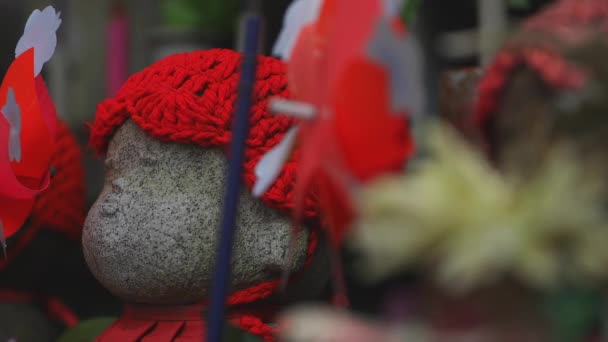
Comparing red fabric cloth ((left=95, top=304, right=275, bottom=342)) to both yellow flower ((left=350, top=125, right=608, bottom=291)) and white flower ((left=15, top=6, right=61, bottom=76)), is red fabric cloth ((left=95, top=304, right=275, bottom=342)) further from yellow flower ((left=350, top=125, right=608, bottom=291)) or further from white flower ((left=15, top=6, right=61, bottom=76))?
yellow flower ((left=350, top=125, right=608, bottom=291))

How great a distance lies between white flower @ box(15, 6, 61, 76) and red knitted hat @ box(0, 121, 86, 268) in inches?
10.1

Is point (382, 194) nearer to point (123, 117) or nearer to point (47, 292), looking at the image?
point (123, 117)

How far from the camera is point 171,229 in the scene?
2.90 feet

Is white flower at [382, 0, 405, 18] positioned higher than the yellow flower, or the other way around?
white flower at [382, 0, 405, 18]

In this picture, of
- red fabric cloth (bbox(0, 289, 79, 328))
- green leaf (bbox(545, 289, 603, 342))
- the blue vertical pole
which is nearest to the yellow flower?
green leaf (bbox(545, 289, 603, 342))

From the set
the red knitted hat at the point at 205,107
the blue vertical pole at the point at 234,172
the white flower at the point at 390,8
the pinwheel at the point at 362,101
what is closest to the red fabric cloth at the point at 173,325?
the red knitted hat at the point at 205,107

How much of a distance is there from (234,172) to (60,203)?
1.85ft

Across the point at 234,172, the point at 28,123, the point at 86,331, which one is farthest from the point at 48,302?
the point at 234,172

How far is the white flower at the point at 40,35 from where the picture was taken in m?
0.92

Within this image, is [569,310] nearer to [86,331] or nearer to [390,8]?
[390,8]

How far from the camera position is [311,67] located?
65 cm

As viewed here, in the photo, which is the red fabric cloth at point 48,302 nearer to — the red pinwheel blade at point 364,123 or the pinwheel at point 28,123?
the pinwheel at point 28,123

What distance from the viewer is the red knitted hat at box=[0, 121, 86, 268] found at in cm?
117

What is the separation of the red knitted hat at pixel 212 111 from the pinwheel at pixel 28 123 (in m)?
0.08
